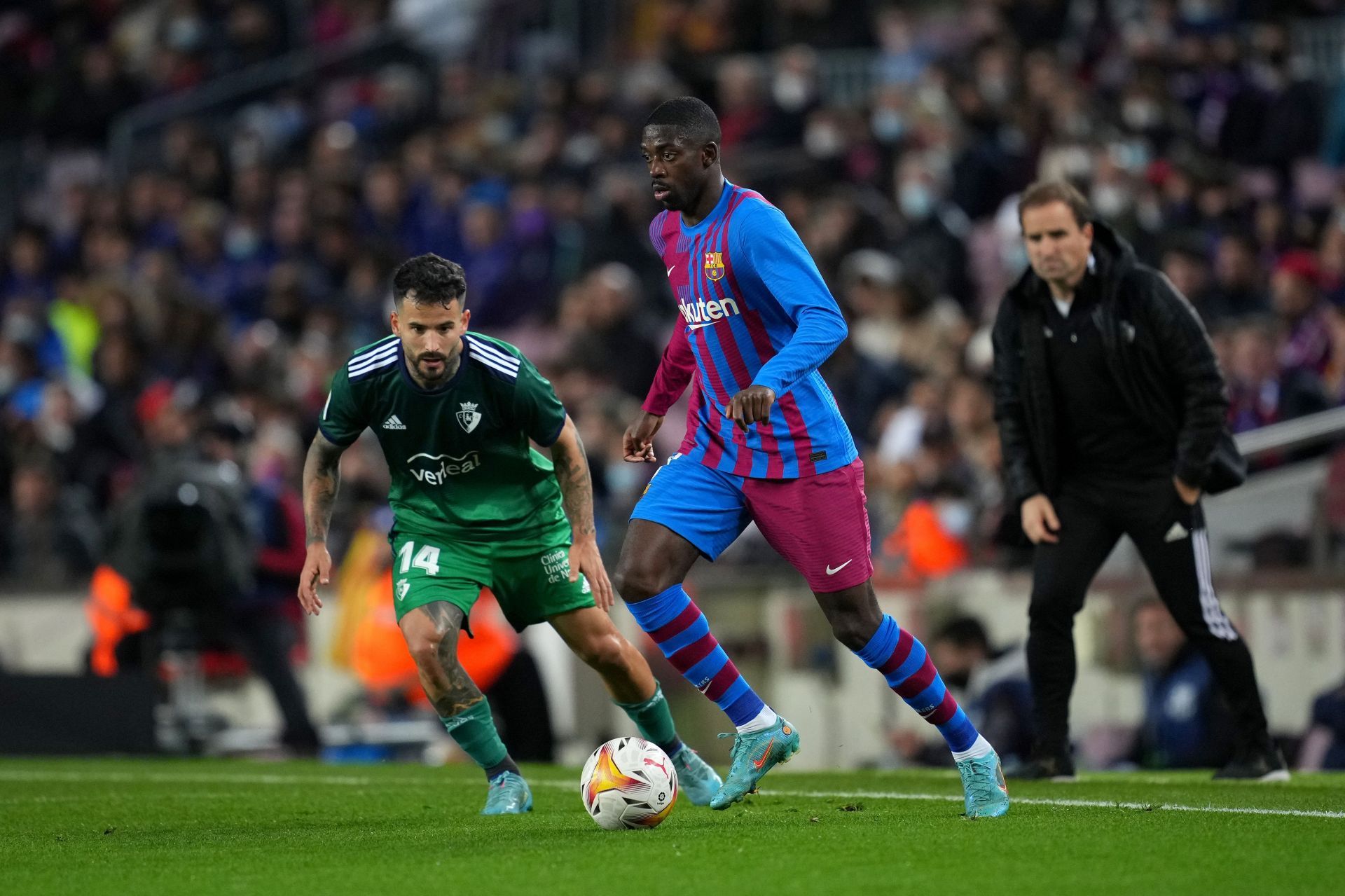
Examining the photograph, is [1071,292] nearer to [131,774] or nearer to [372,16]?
[131,774]

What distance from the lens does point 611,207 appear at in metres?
16.2

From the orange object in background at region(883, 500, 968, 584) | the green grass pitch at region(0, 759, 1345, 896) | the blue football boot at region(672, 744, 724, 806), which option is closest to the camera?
the green grass pitch at region(0, 759, 1345, 896)

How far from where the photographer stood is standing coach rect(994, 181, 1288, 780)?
8086mm

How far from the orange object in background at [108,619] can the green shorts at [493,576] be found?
20.4ft

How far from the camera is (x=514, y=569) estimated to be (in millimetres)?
7438

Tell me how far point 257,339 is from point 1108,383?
9923 millimetres

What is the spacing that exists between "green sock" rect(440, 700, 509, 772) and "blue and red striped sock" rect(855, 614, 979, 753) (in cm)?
142

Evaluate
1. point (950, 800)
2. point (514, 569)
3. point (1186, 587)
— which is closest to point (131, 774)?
point (514, 569)

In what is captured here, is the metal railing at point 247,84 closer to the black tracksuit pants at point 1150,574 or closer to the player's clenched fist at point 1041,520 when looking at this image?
Result: the player's clenched fist at point 1041,520

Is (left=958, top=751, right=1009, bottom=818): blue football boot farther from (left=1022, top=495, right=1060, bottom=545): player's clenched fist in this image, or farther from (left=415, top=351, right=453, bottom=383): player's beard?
(left=415, top=351, right=453, bottom=383): player's beard

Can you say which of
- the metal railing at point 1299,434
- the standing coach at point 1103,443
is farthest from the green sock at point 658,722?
the metal railing at point 1299,434

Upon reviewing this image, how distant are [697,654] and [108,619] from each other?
7493 millimetres

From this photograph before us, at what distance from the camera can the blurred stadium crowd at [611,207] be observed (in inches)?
510

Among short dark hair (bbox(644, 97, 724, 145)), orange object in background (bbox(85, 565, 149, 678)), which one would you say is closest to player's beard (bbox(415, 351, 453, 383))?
short dark hair (bbox(644, 97, 724, 145))
